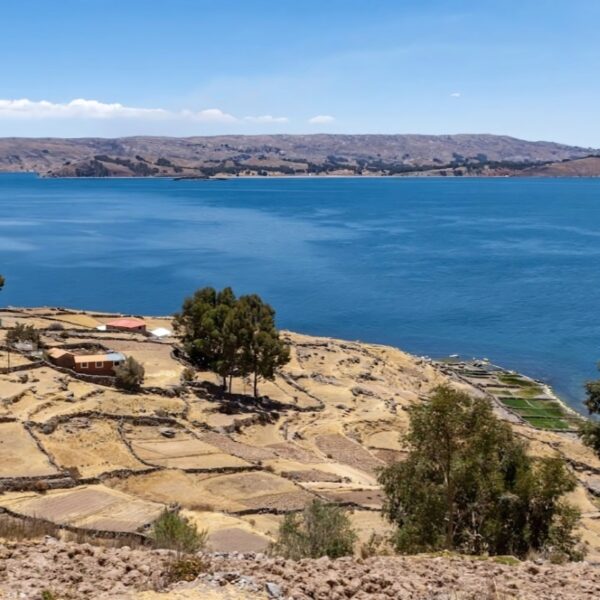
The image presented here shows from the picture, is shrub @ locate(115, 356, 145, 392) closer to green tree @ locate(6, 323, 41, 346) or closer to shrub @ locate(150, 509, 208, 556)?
green tree @ locate(6, 323, 41, 346)

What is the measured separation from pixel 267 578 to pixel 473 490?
34.6 feet

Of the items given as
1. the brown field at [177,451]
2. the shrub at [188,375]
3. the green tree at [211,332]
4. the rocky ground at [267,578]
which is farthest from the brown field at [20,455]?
the rocky ground at [267,578]

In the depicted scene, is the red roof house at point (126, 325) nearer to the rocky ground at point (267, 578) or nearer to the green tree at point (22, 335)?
the green tree at point (22, 335)

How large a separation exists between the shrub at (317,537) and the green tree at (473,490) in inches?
78.0

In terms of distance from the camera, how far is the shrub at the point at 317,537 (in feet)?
63.8

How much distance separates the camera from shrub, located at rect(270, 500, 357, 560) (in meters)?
19.4

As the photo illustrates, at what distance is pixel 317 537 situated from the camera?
20.4m

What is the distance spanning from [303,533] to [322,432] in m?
27.3

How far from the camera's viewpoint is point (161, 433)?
138ft

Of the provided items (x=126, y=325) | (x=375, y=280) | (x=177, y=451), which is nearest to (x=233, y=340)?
(x=177, y=451)

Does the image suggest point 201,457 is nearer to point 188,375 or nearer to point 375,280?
point 188,375

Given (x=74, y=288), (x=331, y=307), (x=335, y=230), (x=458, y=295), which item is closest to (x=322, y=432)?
(x=331, y=307)

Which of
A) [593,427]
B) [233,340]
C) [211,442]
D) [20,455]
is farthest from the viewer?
[233,340]

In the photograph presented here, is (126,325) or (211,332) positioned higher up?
(211,332)
